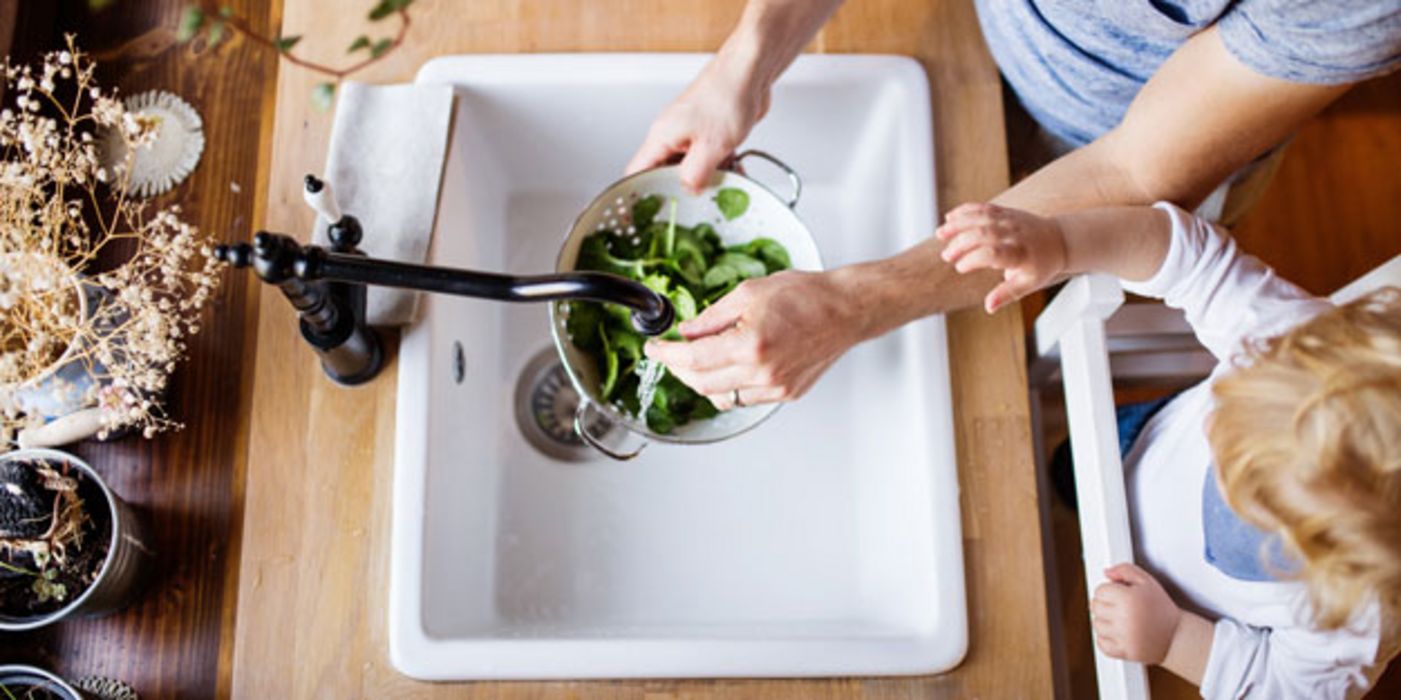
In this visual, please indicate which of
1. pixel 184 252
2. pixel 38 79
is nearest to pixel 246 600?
pixel 184 252

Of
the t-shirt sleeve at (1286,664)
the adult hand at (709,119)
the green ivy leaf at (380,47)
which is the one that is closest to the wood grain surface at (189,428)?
the green ivy leaf at (380,47)

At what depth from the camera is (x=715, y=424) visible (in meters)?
0.94

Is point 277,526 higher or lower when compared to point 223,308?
lower

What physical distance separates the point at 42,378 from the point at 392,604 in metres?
0.32

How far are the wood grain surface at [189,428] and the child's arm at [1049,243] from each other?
659mm

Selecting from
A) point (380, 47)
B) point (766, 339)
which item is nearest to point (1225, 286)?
A: point (766, 339)

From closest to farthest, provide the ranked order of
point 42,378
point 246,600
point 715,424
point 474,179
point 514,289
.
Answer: point 514,289 < point 42,378 < point 246,600 < point 715,424 < point 474,179

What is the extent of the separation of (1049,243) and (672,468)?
1.56ft

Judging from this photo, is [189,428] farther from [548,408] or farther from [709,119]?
[709,119]

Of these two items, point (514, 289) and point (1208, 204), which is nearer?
point (514, 289)

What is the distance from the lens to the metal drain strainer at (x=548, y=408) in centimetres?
109

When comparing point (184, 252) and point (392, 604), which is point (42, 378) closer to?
point (184, 252)

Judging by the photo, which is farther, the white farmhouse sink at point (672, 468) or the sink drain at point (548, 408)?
the sink drain at point (548, 408)

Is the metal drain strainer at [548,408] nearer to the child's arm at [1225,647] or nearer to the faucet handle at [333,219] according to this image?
the faucet handle at [333,219]
